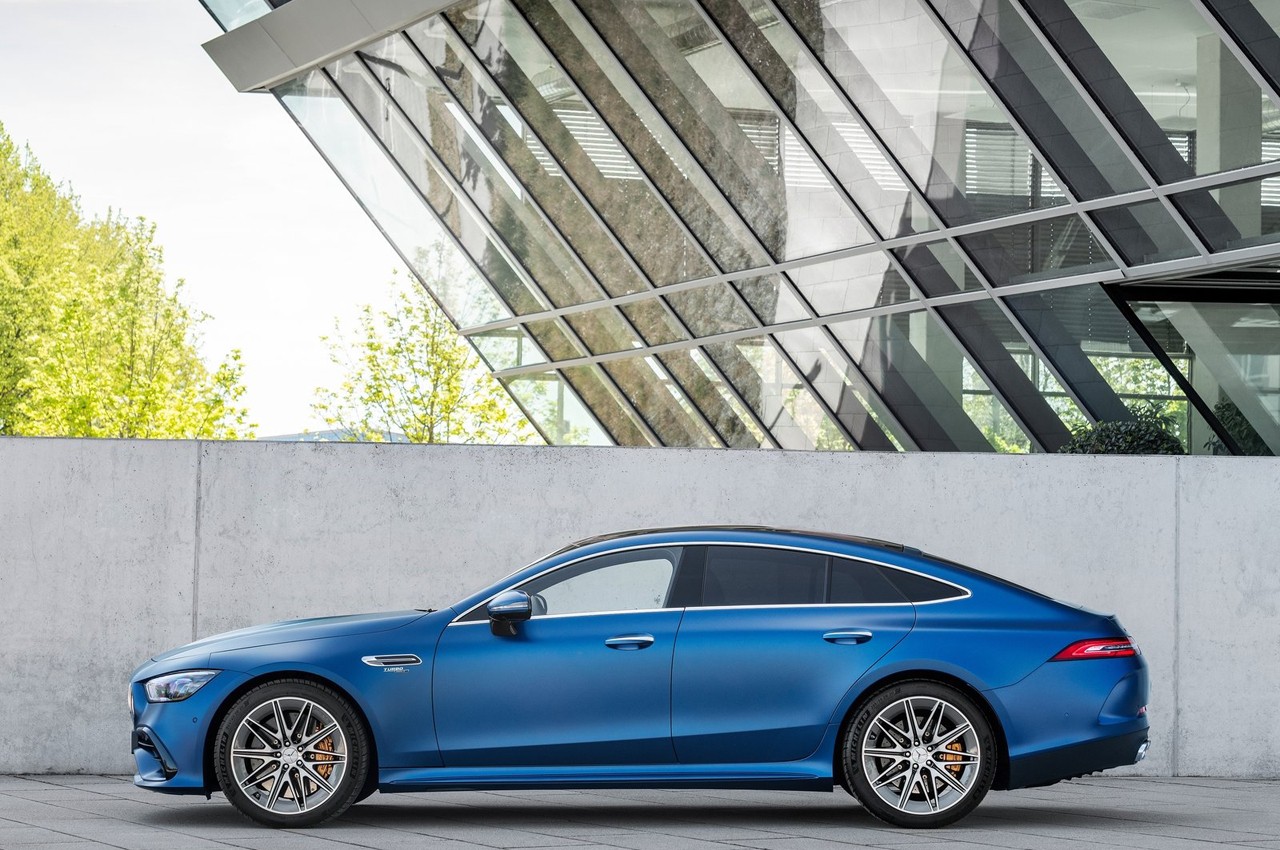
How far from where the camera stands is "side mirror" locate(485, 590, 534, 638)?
7.45m

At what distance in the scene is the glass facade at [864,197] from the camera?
13.4m

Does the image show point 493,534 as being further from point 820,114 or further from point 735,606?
point 820,114

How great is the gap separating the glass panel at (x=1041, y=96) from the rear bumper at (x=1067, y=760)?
7.52 metres

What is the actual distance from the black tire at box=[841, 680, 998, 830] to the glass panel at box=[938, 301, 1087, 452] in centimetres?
933

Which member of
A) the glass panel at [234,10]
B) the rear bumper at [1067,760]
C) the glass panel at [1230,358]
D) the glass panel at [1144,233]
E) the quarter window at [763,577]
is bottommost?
the rear bumper at [1067,760]

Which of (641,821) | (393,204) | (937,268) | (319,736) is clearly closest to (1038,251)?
(937,268)

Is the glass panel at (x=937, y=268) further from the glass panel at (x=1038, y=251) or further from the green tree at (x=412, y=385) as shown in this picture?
the green tree at (x=412, y=385)

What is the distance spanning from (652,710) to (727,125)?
1113 centimetres

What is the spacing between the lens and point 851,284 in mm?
17641

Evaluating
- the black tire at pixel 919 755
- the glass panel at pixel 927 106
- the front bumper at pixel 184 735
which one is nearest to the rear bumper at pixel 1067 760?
the black tire at pixel 919 755

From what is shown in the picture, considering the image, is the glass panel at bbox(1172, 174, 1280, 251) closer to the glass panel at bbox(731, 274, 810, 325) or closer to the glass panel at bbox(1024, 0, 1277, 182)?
the glass panel at bbox(1024, 0, 1277, 182)

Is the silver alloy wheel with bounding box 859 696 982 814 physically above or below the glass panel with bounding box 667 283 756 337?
below

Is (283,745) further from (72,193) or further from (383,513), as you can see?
(72,193)

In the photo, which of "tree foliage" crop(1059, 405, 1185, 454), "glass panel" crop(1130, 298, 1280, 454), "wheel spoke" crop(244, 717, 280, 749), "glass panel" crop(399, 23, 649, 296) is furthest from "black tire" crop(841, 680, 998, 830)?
"glass panel" crop(399, 23, 649, 296)
